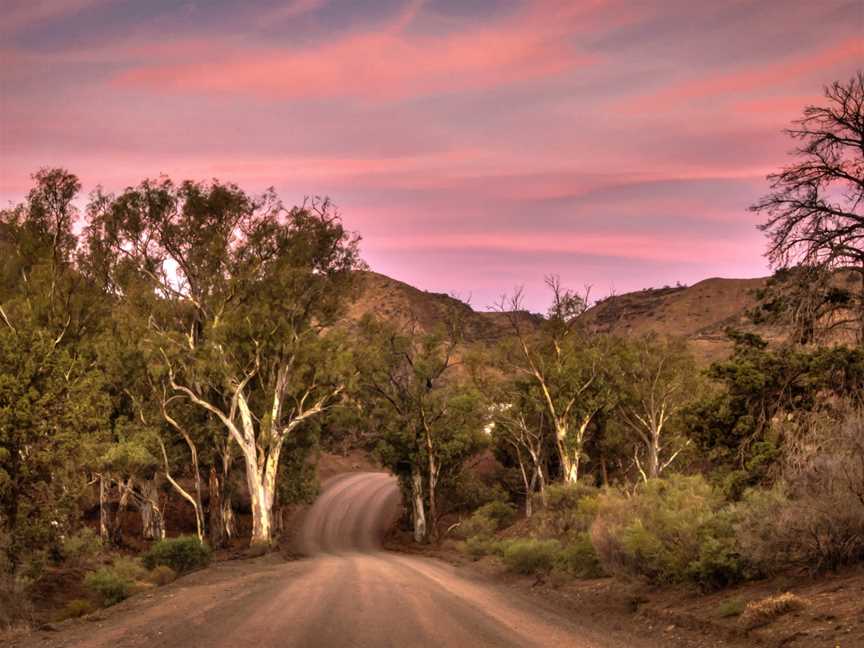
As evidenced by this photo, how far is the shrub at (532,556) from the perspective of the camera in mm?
24891

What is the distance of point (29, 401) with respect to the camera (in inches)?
982

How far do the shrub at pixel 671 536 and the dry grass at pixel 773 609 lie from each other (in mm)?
2617

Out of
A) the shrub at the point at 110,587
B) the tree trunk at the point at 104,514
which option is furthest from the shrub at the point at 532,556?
the tree trunk at the point at 104,514

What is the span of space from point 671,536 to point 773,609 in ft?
18.0

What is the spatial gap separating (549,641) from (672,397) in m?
48.7

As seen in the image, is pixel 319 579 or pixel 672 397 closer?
pixel 319 579

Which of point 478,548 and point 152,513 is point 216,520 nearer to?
point 152,513

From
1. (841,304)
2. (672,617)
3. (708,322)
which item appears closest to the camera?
(672,617)

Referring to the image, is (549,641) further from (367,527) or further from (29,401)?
(367,527)

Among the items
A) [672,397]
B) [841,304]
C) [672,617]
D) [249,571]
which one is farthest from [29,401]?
[672,397]

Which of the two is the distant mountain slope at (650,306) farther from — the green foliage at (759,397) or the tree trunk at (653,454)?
the green foliage at (759,397)

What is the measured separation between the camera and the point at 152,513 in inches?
2025

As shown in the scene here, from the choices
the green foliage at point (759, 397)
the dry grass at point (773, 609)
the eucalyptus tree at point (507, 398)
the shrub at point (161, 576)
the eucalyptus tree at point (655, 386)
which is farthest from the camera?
the eucalyptus tree at point (655, 386)

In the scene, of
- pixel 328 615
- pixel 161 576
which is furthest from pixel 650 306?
pixel 328 615
